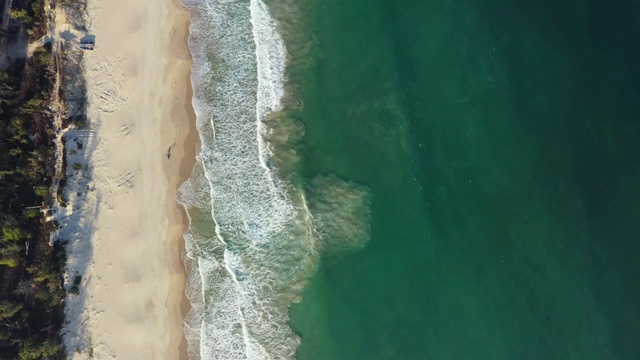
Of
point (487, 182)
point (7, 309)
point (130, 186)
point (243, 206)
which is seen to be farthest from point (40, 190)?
point (487, 182)

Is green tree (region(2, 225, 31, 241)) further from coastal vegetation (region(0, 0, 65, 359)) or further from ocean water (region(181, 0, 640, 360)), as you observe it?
ocean water (region(181, 0, 640, 360))

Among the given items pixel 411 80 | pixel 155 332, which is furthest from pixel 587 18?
pixel 155 332

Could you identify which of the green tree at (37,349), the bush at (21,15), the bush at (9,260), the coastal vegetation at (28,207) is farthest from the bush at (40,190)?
the bush at (21,15)

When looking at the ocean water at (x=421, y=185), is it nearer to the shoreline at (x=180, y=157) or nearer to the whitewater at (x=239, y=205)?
the whitewater at (x=239, y=205)

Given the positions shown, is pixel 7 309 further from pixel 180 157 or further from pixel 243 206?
pixel 243 206

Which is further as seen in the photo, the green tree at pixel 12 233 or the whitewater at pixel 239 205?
the green tree at pixel 12 233

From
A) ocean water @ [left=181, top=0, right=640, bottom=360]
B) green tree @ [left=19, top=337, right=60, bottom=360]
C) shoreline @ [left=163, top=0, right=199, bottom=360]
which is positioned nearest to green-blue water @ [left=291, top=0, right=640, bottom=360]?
ocean water @ [left=181, top=0, right=640, bottom=360]

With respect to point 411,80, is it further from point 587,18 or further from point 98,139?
point 98,139
